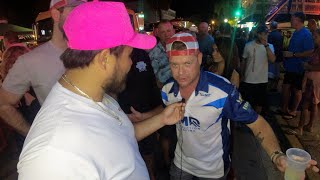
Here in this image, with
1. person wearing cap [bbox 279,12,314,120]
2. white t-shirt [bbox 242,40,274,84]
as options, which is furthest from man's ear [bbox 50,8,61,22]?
person wearing cap [bbox 279,12,314,120]

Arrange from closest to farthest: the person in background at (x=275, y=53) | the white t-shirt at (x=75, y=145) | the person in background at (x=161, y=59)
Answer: the white t-shirt at (x=75, y=145)
the person in background at (x=161, y=59)
the person in background at (x=275, y=53)

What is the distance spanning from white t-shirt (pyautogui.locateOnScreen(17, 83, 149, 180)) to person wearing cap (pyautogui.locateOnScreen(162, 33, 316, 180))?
1150 millimetres

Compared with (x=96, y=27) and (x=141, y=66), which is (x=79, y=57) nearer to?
(x=96, y=27)

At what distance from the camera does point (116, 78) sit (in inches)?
65.5

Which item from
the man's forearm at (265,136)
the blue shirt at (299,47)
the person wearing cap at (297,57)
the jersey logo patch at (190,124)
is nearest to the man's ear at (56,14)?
the jersey logo patch at (190,124)

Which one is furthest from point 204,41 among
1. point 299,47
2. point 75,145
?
point 75,145

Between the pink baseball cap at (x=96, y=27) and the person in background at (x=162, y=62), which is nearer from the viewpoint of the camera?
the pink baseball cap at (x=96, y=27)

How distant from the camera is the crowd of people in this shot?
4.39ft

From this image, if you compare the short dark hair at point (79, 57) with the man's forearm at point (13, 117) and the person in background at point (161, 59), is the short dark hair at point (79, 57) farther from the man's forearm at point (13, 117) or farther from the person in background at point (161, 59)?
the person in background at point (161, 59)

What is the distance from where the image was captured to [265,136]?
245 cm

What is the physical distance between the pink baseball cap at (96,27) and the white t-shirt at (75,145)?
28 centimetres

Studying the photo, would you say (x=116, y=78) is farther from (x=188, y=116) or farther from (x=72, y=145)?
(x=188, y=116)

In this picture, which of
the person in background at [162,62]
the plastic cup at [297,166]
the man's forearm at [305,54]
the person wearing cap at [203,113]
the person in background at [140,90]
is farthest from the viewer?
the man's forearm at [305,54]

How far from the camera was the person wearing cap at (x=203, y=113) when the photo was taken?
2.54 m
